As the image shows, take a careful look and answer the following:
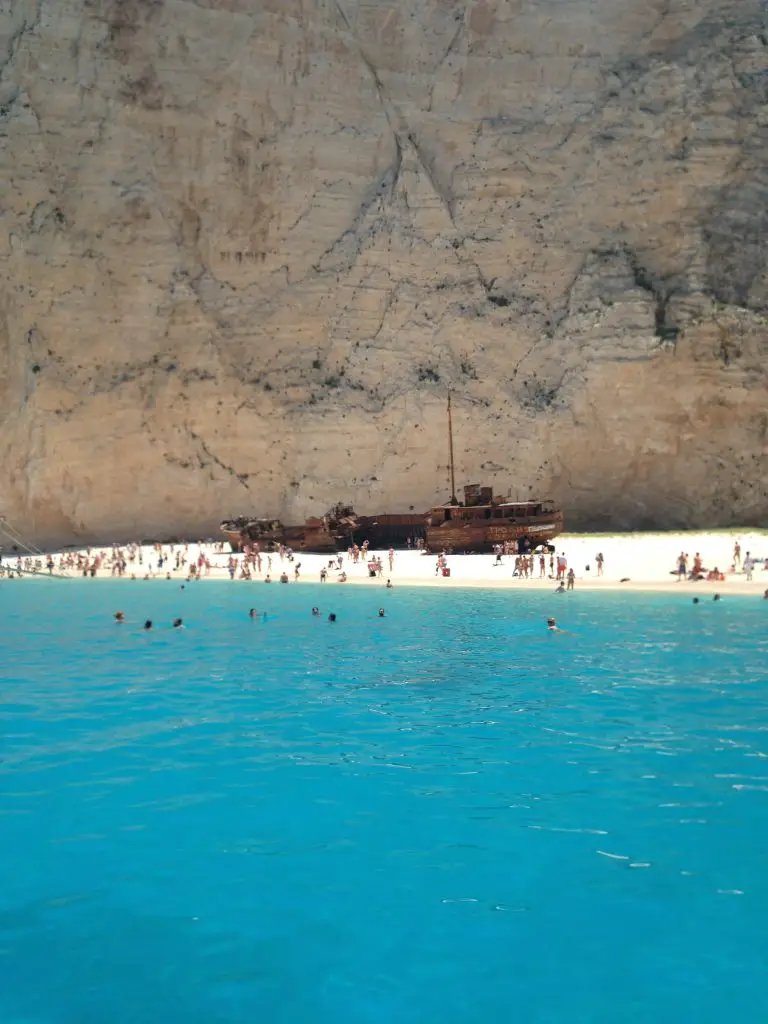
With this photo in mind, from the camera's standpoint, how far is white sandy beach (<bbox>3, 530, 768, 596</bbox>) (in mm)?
28328

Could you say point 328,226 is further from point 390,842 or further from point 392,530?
point 390,842

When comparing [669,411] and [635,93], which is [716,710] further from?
[635,93]

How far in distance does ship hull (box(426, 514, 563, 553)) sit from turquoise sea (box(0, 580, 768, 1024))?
19.9m

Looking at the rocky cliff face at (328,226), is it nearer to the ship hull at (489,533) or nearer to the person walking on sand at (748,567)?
the ship hull at (489,533)

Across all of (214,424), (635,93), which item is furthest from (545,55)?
(214,424)

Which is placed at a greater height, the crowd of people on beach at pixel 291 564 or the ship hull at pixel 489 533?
the ship hull at pixel 489 533

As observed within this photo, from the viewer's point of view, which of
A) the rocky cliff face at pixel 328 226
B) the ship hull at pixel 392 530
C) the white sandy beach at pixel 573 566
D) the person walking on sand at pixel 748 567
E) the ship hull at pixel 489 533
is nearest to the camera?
the white sandy beach at pixel 573 566

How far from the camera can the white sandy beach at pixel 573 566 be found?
1115 inches

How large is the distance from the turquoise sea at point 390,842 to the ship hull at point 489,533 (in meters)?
19.9

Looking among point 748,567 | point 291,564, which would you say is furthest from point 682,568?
point 291,564

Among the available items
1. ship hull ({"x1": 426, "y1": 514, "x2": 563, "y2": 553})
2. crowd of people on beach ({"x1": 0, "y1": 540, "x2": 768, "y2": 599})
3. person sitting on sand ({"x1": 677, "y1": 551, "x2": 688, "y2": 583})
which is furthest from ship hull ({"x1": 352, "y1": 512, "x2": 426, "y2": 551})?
person sitting on sand ({"x1": 677, "y1": 551, "x2": 688, "y2": 583})

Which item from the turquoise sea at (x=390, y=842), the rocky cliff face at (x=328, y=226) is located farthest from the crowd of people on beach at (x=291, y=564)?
the turquoise sea at (x=390, y=842)

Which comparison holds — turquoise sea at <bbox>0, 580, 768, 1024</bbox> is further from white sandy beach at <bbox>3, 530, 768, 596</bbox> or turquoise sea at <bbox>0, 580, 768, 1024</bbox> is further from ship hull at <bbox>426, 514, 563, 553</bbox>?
ship hull at <bbox>426, 514, 563, 553</bbox>

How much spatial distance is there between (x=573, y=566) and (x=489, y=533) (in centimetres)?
515
